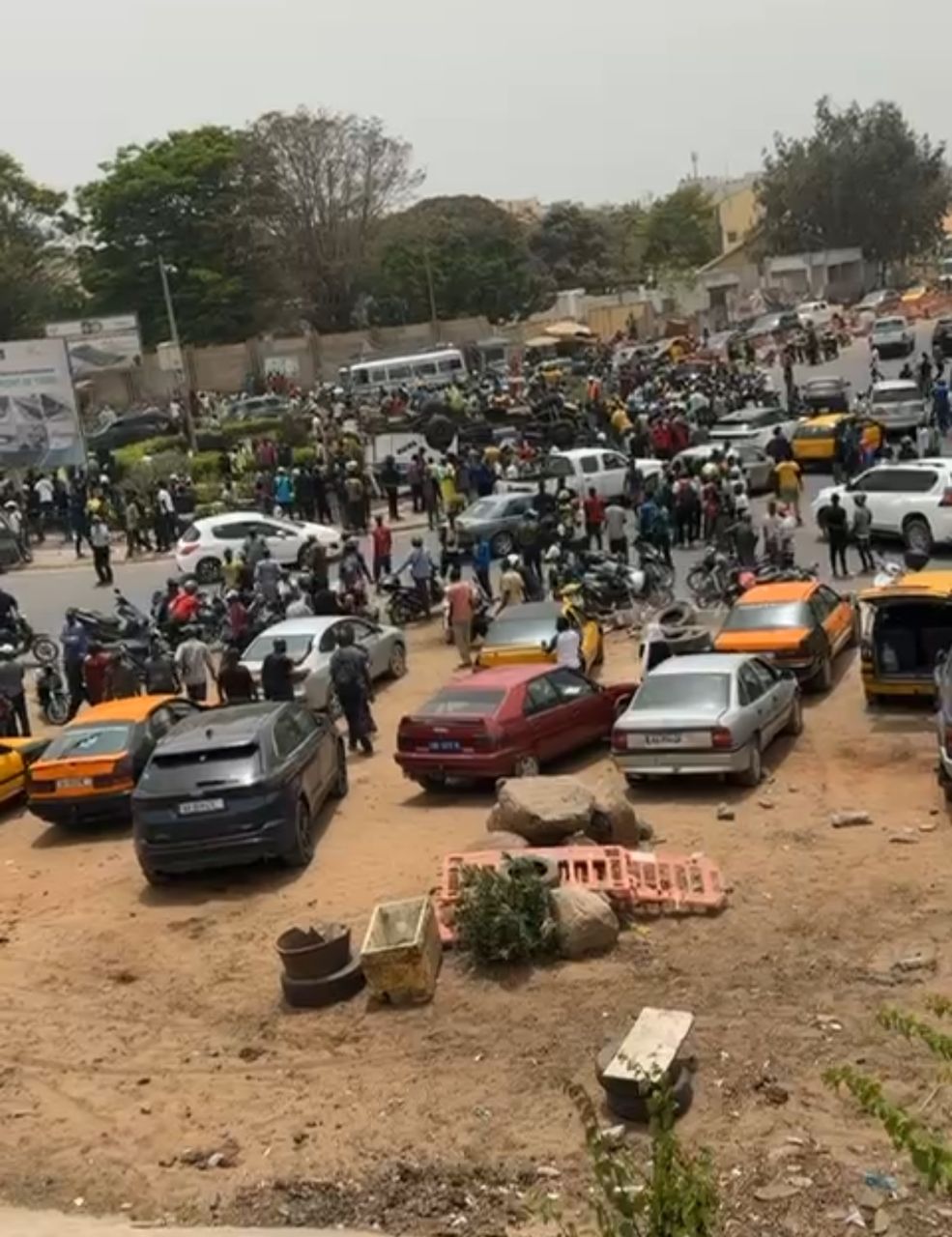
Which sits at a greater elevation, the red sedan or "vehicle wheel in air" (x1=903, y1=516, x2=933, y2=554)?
the red sedan

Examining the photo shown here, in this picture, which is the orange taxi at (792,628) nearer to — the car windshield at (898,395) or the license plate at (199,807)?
the license plate at (199,807)

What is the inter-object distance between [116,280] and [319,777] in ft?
208

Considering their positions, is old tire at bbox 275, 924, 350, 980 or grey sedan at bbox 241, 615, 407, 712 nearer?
old tire at bbox 275, 924, 350, 980

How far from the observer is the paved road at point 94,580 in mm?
28484

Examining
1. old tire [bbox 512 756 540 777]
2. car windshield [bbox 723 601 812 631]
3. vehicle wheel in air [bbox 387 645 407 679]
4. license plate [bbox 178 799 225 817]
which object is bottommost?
vehicle wheel in air [bbox 387 645 407 679]

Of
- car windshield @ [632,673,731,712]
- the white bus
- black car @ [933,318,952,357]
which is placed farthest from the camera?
the white bus

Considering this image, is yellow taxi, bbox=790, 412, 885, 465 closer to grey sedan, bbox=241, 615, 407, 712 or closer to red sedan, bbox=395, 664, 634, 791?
grey sedan, bbox=241, 615, 407, 712

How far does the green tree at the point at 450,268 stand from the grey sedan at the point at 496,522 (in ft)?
180

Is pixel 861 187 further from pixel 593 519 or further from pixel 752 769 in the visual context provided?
pixel 752 769

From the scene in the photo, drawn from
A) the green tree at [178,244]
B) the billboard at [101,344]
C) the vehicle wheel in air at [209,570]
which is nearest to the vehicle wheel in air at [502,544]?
the vehicle wheel in air at [209,570]

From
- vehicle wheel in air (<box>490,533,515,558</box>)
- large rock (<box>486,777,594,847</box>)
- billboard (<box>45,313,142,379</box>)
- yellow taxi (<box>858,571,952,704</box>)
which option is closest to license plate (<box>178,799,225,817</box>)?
large rock (<box>486,777,594,847</box>)

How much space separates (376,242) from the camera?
82.5 meters

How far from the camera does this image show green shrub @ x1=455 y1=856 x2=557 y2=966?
11.1 m

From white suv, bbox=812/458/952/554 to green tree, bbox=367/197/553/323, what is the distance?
5822 cm
